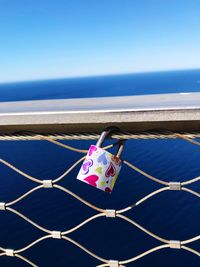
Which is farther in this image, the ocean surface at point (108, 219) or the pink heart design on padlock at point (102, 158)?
the ocean surface at point (108, 219)

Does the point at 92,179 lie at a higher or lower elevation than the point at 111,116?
lower

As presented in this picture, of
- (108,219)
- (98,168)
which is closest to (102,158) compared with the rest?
(98,168)

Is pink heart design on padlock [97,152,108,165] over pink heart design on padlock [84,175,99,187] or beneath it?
over

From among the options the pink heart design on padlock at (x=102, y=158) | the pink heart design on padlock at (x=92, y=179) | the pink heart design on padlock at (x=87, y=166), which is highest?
the pink heart design on padlock at (x=102, y=158)

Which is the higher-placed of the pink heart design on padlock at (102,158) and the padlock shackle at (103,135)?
the padlock shackle at (103,135)

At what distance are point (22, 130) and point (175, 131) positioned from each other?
0.49m

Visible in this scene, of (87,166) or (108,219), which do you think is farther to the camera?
(108,219)

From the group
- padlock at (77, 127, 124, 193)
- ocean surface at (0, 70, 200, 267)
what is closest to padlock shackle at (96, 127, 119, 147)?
padlock at (77, 127, 124, 193)

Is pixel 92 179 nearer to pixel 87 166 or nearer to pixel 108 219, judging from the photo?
pixel 87 166

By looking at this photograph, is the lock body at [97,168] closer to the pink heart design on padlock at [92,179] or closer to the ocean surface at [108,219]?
the pink heart design on padlock at [92,179]

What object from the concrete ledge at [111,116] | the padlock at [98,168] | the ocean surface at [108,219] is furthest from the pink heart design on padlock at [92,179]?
the ocean surface at [108,219]

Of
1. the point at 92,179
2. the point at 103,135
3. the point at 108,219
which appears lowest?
the point at 92,179

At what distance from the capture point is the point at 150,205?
1827cm

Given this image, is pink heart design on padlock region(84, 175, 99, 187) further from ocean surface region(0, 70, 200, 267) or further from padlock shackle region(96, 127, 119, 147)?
ocean surface region(0, 70, 200, 267)
